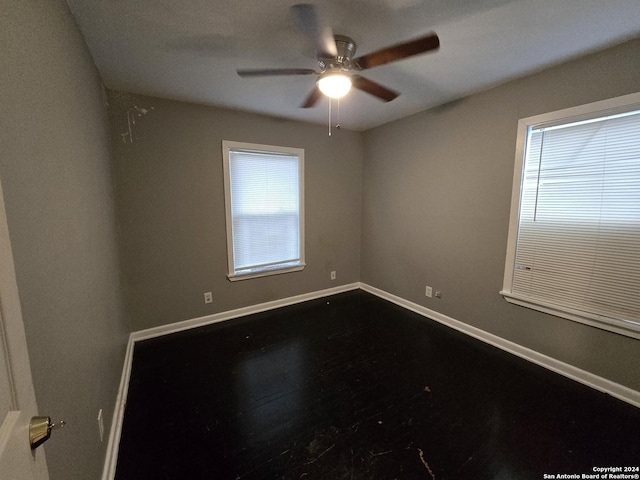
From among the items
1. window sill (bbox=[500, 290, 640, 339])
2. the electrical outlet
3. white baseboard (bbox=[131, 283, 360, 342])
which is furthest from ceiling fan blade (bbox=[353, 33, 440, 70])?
white baseboard (bbox=[131, 283, 360, 342])

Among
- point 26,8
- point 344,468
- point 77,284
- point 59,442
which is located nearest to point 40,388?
point 59,442

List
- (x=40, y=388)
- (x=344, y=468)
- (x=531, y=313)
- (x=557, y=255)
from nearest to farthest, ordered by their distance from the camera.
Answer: (x=40, y=388)
(x=344, y=468)
(x=557, y=255)
(x=531, y=313)

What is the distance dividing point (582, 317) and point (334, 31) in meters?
2.70

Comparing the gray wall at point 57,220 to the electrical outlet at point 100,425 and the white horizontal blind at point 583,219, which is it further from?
the white horizontal blind at point 583,219

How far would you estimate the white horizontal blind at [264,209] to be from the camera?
9.72 feet

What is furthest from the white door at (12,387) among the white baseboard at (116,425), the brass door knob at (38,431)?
the white baseboard at (116,425)

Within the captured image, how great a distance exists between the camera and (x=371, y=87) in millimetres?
1882

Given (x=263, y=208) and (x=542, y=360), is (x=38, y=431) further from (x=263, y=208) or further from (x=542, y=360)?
(x=542, y=360)

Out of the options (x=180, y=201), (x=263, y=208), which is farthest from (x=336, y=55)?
(x=180, y=201)

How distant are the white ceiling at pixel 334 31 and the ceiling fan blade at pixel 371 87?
0.20 meters

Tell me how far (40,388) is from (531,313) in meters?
3.03

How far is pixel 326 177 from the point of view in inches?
140

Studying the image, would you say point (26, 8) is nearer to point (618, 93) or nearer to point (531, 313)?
point (618, 93)

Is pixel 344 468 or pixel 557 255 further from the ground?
pixel 557 255
